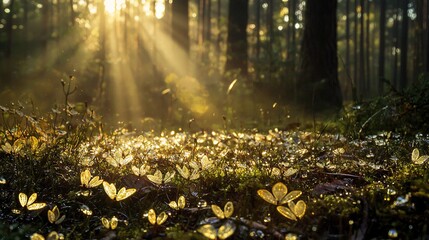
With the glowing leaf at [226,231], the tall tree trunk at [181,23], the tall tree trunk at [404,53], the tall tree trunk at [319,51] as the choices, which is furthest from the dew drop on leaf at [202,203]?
the tall tree trunk at [404,53]

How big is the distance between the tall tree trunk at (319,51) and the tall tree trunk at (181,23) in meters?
6.05

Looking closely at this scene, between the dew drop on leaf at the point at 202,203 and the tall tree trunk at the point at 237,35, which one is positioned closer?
the dew drop on leaf at the point at 202,203

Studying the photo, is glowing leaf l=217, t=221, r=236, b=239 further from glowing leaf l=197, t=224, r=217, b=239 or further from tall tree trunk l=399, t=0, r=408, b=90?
tall tree trunk l=399, t=0, r=408, b=90

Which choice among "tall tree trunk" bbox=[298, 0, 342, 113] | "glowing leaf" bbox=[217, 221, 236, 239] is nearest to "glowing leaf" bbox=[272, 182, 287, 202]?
"glowing leaf" bbox=[217, 221, 236, 239]

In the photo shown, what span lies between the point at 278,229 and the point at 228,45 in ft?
44.4

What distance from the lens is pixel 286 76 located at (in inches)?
452

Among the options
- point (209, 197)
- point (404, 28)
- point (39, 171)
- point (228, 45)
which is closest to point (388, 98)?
point (209, 197)

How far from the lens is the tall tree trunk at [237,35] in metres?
14.7

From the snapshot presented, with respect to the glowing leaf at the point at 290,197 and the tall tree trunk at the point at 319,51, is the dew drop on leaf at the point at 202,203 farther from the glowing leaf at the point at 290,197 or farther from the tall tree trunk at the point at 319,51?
the tall tree trunk at the point at 319,51

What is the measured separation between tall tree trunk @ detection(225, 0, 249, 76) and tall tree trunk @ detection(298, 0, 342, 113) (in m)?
5.85

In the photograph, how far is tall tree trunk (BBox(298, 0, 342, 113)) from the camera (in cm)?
856

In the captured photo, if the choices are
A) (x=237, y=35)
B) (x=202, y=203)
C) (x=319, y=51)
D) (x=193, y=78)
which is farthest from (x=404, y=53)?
(x=202, y=203)

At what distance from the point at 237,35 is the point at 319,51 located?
253 inches

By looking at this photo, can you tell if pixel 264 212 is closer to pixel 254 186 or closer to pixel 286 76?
pixel 254 186
